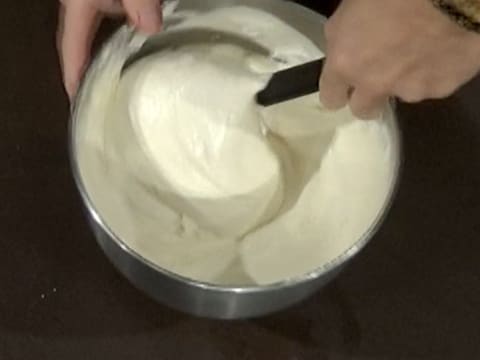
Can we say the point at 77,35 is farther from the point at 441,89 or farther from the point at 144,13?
the point at 441,89

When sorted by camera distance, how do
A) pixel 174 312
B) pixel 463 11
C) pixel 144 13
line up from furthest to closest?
pixel 174 312, pixel 144 13, pixel 463 11

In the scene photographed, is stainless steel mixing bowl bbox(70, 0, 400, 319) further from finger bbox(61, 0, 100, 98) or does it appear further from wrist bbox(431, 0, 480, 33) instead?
wrist bbox(431, 0, 480, 33)

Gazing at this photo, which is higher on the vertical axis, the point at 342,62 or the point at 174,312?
the point at 342,62

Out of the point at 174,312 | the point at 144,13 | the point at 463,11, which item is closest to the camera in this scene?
the point at 463,11

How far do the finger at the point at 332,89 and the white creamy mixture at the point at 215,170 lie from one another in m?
0.08

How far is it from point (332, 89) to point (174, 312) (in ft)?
0.78

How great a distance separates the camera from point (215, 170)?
0.75 metres

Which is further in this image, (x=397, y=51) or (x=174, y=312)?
(x=174, y=312)

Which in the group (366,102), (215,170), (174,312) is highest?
(366,102)

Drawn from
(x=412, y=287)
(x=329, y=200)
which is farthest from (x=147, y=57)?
(x=412, y=287)

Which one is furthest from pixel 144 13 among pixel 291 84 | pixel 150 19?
pixel 291 84

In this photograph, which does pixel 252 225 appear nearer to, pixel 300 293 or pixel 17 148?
pixel 300 293

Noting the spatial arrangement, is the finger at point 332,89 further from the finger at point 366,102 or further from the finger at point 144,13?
the finger at point 144,13

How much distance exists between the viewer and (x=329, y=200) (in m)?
0.77
